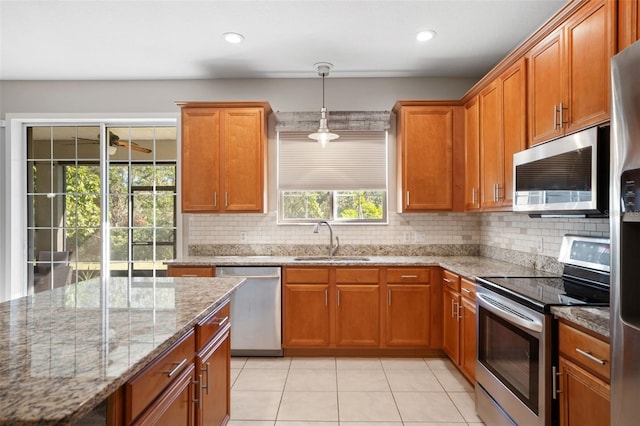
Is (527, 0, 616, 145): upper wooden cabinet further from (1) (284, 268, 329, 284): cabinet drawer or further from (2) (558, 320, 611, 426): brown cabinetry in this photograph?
(1) (284, 268, 329, 284): cabinet drawer

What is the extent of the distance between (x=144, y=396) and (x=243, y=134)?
2830 mm

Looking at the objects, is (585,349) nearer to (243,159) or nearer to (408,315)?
(408,315)

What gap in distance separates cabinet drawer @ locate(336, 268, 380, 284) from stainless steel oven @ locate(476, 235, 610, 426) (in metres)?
1.11

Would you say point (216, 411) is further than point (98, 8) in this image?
No

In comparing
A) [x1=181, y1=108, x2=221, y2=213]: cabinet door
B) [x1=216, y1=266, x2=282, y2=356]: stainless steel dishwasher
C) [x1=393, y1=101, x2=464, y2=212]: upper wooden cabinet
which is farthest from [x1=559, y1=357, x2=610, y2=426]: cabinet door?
[x1=181, y1=108, x2=221, y2=213]: cabinet door

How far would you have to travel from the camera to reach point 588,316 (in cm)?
150

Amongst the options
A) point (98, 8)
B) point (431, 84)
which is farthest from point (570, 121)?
point (98, 8)

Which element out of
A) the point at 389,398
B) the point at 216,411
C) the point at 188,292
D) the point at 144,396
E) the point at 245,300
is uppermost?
the point at 188,292

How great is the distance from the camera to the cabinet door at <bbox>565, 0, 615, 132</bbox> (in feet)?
5.77

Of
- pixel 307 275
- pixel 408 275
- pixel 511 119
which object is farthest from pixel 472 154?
pixel 307 275

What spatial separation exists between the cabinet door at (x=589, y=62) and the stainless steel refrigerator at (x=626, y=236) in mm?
756

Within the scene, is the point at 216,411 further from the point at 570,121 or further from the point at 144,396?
the point at 570,121

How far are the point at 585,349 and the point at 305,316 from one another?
2299 mm

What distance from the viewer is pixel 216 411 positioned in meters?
1.92
